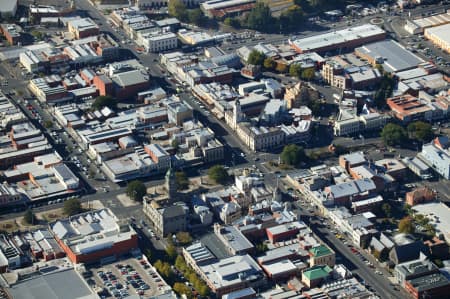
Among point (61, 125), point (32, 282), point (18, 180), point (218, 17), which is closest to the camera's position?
point (32, 282)

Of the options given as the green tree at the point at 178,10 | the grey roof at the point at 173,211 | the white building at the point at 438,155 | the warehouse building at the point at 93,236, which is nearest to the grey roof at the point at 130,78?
the green tree at the point at 178,10

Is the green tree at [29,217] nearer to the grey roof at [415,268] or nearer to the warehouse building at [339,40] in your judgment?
the grey roof at [415,268]

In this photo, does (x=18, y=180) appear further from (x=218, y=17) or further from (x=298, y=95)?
(x=218, y=17)

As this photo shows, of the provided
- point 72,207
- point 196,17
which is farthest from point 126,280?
point 196,17

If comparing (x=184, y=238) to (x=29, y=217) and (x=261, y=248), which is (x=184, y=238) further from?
(x=29, y=217)

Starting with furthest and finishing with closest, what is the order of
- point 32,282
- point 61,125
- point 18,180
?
point 61,125 → point 18,180 → point 32,282

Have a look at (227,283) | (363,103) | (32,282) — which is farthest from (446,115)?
(32,282)
